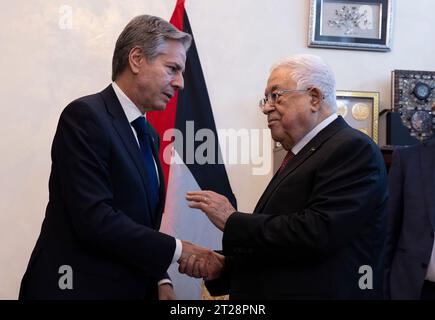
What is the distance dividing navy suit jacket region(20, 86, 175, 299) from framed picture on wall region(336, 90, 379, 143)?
2.02 meters

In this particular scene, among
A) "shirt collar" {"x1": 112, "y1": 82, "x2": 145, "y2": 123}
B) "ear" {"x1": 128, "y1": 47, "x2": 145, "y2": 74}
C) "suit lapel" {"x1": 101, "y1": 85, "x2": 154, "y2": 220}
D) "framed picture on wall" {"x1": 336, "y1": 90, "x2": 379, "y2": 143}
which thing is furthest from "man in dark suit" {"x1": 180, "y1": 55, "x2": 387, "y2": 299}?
"framed picture on wall" {"x1": 336, "y1": 90, "x2": 379, "y2": 143}

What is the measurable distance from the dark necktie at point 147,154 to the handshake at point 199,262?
0.21m

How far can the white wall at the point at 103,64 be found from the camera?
3430 mm

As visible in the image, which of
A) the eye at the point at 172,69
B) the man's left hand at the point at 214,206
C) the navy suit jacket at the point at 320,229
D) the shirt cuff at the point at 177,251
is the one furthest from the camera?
the eye at the point at 172,69

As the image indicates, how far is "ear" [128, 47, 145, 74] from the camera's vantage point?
77.8 inches

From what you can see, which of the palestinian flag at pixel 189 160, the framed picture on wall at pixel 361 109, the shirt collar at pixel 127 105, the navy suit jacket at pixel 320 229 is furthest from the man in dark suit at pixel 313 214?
the framed picture on wall at pixel 361 109

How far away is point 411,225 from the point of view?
270cm

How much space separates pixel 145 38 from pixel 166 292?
1005mm

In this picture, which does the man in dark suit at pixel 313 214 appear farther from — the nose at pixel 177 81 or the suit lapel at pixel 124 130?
the nose at pixel 177 81

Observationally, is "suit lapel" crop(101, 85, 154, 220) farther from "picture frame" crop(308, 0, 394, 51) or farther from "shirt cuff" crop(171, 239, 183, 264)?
"picture frame" crop(308, 0, 394, 51)

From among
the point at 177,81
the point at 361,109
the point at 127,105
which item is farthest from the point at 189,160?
the point at 127,105

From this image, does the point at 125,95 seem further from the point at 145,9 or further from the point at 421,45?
the point at 421,45

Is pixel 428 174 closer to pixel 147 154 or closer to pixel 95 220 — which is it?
pixel 147 154
